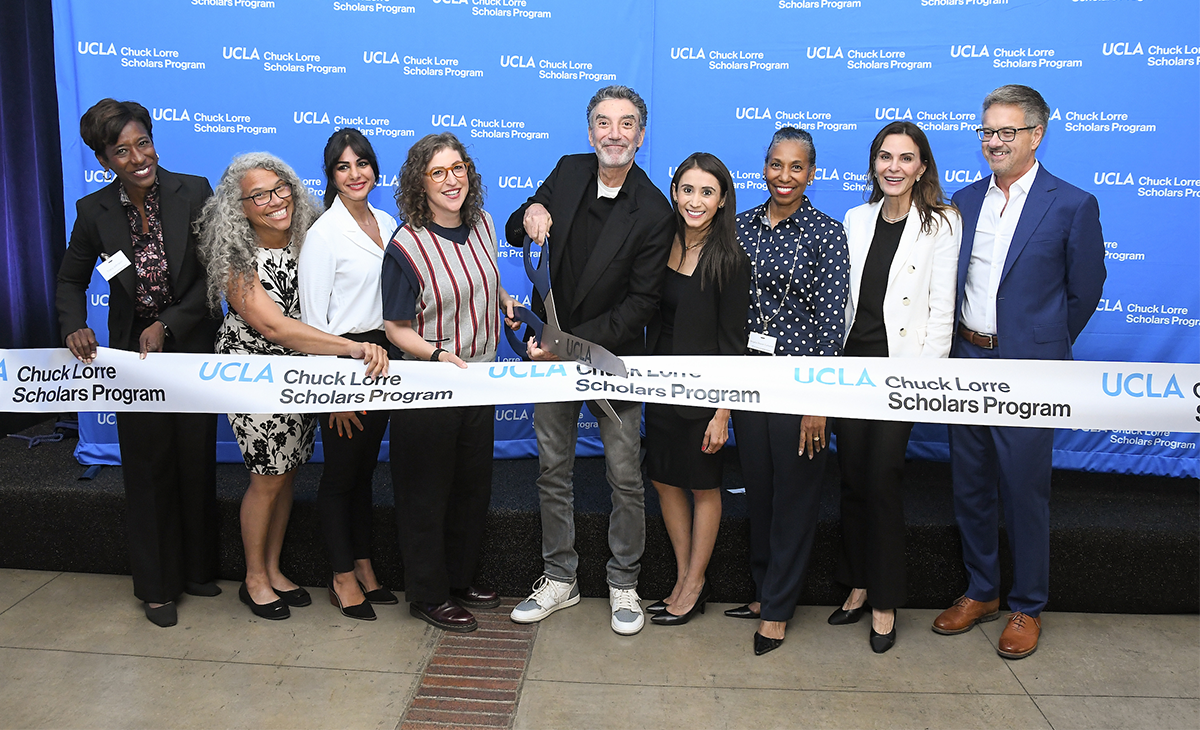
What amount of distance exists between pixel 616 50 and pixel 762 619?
249 centimetres

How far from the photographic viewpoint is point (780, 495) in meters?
2.91

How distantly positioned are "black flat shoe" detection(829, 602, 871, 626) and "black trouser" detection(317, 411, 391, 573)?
177 centimetres

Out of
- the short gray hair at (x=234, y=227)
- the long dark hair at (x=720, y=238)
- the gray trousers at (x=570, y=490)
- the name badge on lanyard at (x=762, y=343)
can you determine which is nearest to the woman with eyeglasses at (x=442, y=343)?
the gray trousers at (x=570, y=490)

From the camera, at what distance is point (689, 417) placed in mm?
2916

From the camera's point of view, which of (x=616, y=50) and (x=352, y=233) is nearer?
(x=352, y=233)

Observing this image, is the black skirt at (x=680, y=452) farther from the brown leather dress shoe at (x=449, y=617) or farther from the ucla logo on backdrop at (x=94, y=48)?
the ucla logo on backdrop at (x=94, y=48)

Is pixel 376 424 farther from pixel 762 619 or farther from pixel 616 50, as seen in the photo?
pixel 616 50

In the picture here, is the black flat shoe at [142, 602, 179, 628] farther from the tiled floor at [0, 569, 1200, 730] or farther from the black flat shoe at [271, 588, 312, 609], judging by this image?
the black flat shoe at [271, 588, 312, 609]

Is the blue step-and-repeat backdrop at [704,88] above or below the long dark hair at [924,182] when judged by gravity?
above

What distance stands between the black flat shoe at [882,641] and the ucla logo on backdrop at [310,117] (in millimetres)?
3151

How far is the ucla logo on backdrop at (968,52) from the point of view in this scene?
3.72m

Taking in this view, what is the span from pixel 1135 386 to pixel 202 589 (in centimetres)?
343

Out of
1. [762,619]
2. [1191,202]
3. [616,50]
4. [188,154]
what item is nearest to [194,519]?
[188,154]

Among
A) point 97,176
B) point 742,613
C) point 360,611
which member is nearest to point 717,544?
point 742,613
